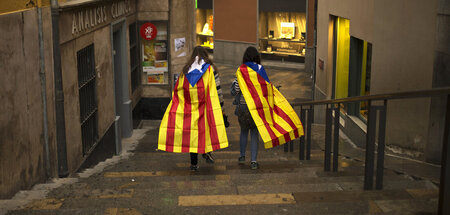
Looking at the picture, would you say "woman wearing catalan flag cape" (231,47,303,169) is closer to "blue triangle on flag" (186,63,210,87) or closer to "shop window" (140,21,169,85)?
"blue triangle on flag" (186,63,210,87)

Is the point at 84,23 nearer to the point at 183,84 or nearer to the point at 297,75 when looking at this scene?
the point at 183,84

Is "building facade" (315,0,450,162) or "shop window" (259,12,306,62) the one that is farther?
"shop window" (259,12,306,62)

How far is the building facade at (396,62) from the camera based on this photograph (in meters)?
6.76

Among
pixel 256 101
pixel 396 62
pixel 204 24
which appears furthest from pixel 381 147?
pixel 204 24

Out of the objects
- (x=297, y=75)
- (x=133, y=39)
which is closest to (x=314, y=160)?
(x=133, y=39)

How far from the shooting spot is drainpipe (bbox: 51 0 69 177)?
5.46m

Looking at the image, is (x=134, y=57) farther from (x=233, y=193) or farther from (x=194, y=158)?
(x=233, y=193)

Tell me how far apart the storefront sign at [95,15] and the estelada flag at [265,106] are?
197cm

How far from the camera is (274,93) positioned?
23.1 feet

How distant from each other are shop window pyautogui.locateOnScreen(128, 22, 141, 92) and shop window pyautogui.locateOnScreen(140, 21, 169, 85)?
257 mm

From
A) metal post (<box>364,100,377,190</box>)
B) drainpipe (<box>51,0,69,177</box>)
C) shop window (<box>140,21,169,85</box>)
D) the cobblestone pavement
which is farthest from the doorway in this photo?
metal post (<box>364,100,377,190</box>)

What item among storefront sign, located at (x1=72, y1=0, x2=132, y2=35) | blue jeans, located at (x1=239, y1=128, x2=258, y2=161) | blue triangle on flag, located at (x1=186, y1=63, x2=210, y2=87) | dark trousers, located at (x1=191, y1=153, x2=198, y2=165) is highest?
storefront sign, located at (x1=72, y1=0, x2=132, y2=35)

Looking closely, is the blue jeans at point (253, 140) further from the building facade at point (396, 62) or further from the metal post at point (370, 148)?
the metal post at point (370, 148)

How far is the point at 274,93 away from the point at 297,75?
13.6 meters
